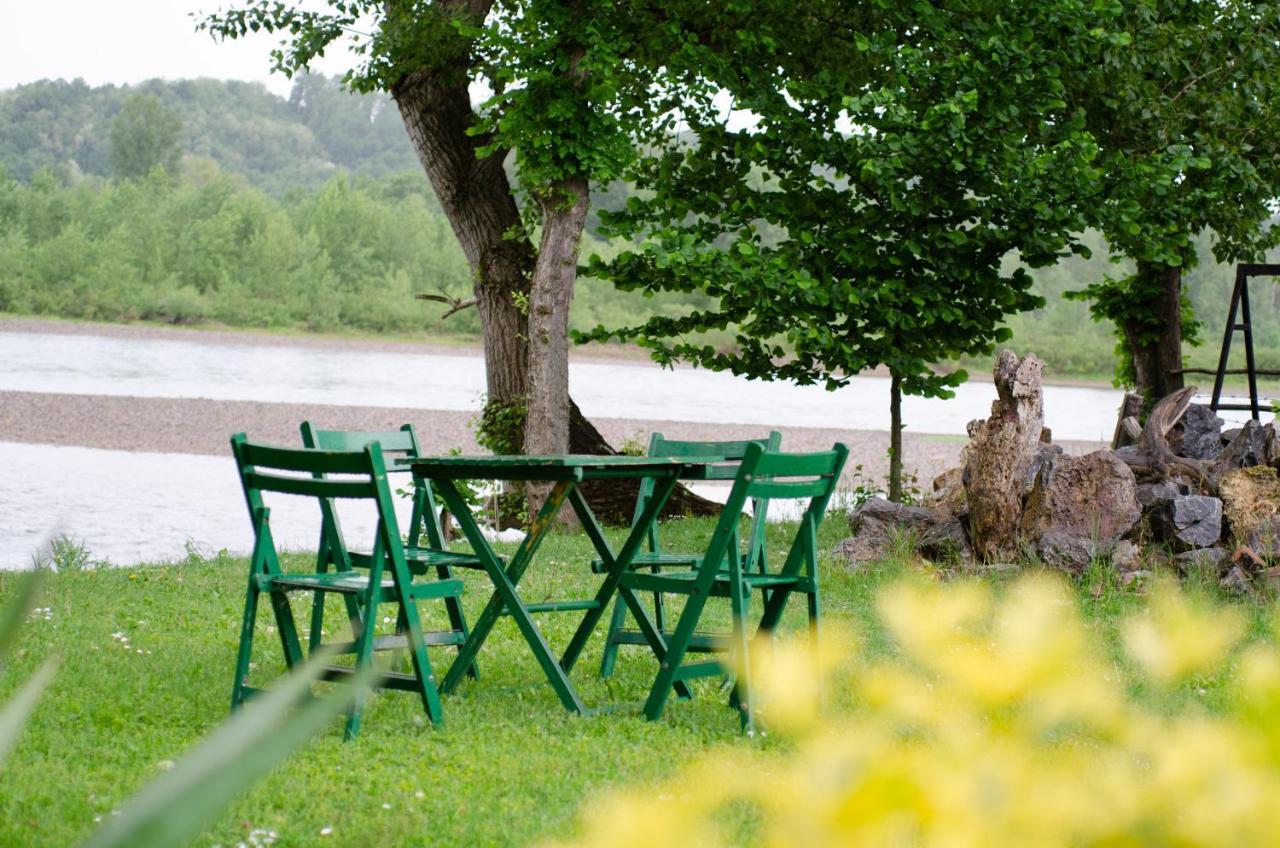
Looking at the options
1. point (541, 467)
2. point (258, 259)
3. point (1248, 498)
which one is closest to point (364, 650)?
point (541, 467)

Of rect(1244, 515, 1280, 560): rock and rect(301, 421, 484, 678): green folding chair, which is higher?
rect(301, 421, 484, 678): green folding chair

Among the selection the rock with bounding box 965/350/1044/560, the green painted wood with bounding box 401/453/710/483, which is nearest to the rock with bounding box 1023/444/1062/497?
the rock with bounding box 965/350/1044/560

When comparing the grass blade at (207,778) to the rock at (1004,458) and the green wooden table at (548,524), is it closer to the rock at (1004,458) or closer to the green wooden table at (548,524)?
the green wooden table at (548,524)

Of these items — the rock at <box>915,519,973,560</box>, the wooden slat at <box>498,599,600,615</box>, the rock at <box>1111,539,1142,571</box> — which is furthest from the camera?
the rock at <box>915,519,973,560</box>

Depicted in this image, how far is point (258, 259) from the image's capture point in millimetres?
52438

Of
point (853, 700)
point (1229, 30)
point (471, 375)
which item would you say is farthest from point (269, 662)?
point (471, 375)

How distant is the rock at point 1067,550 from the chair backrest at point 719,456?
2.85 m

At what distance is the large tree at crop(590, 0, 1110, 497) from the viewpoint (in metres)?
9.64

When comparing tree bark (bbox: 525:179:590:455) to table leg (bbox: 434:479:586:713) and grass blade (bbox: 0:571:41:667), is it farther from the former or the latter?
grass blade (bbox: 0:571:41:667)

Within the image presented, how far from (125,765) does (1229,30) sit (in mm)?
9505

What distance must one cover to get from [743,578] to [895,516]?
14.7ft

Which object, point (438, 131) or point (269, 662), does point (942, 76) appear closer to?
point (438, 131)

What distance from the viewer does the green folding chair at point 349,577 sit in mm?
4368

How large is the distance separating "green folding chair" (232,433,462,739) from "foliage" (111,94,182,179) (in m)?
69.5
